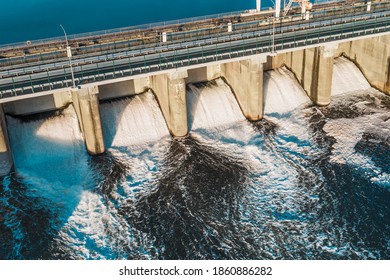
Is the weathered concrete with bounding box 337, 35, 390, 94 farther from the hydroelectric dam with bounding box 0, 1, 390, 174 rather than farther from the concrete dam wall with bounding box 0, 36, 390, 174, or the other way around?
the hydroelectric dam with bounding box 0, 1, 390, 174

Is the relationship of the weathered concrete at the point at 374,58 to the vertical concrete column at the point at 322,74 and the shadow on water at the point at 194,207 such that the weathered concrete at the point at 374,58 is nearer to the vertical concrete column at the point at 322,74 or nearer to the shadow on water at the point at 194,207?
the vertical concrete column at the point at 322,74

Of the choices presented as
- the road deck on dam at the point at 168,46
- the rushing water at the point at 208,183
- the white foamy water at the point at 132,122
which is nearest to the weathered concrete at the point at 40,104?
the rushing water at the point at 208,183

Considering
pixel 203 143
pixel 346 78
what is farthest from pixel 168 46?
pixel 346 78

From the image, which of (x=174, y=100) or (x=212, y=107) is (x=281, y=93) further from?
(x=174, y=100)

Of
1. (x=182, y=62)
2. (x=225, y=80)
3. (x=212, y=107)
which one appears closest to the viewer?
(x=182, y=62)

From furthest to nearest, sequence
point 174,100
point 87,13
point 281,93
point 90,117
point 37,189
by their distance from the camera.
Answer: point 87,13
point 281,93
point 174,100
point 90,117
point 37,189

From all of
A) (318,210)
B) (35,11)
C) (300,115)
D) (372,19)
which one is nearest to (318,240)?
(318,210)

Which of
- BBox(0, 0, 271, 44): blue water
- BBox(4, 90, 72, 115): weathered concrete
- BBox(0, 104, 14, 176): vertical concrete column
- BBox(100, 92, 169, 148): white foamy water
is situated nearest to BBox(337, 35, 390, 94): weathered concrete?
BBox(100, 92, 169, 148): white foamy water
